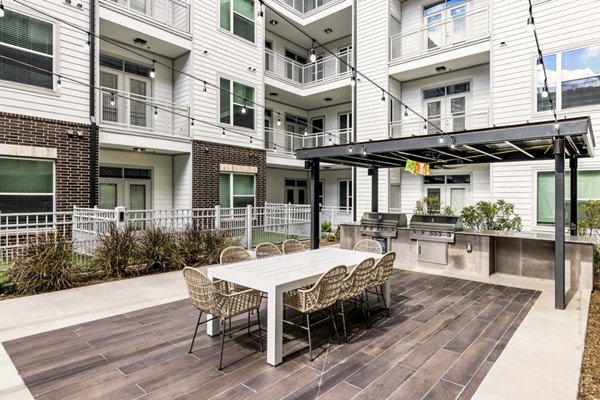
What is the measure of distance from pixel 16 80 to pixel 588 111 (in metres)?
14.6

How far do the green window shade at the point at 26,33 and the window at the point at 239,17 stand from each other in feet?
18.5

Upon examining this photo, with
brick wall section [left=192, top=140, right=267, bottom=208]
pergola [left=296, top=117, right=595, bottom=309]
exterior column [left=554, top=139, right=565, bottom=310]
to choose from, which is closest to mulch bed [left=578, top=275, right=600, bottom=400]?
exterior column [left=554, top=139, right=565, bottom=310]

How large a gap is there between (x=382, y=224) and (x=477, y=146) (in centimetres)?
305

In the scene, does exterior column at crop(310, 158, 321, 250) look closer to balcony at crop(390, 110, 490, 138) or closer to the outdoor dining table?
the outdoor dining table

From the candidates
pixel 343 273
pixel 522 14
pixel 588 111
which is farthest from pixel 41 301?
pixel 522 14

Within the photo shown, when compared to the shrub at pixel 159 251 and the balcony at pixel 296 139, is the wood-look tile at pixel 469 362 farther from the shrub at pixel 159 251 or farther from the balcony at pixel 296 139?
the balcony at pixel 296 139

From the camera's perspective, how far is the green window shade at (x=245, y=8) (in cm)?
1283

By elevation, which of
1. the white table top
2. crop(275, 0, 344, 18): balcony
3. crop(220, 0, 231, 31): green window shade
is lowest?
the white table top

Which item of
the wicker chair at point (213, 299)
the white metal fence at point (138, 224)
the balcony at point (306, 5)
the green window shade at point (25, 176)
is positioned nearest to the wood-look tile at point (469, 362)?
the wicker chair at point (213, 299)

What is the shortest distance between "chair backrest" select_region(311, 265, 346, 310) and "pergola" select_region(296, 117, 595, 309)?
350 cm

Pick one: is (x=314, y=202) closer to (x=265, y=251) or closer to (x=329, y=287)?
(x=265, y=251)

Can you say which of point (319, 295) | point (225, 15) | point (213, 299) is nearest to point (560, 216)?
point (319, 295)

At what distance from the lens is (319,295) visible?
12.1 feet

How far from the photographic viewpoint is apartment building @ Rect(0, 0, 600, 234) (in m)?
8.58
